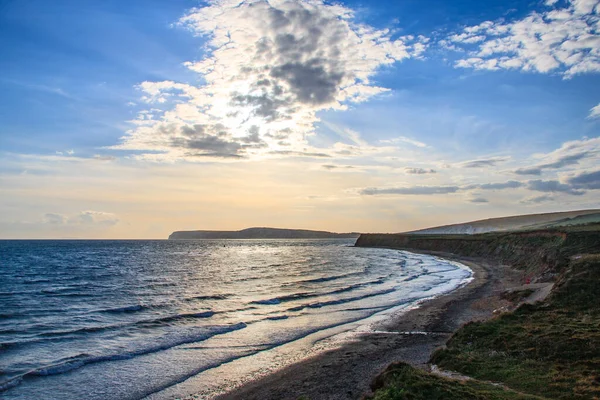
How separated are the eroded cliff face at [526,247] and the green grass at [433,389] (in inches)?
1000

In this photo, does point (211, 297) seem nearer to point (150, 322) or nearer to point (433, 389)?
point (150, 322)

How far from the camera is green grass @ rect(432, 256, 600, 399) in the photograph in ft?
36.1

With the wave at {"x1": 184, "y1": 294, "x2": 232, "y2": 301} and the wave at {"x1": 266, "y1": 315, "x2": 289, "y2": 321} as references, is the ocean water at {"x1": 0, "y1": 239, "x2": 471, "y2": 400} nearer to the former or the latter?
the wave at {"x1": 184, "y1": 294, "x2": 232, "y2": 301}

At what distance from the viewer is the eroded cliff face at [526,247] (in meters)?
39.3

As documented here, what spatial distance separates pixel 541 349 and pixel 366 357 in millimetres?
6949

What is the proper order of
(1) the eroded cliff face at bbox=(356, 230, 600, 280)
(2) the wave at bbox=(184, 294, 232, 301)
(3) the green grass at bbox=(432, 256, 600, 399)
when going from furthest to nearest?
(1) the eroded cliff face at bbox=(356, 230, 600, 280) < (2) the wave at bbox=(184, 294, 232, 301) < (3) the green grass at bbox=(432, 256, 600, 399)

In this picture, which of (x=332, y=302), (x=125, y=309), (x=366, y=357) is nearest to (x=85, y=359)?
(x=125, y=309)

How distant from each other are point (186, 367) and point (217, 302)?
1678cm

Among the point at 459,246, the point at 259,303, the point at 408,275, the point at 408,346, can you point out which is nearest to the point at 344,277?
the point at 408,275

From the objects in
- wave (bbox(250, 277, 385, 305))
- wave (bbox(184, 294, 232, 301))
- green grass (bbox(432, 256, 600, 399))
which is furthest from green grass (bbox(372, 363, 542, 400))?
wave (bbox(184, 294, 232, 301))

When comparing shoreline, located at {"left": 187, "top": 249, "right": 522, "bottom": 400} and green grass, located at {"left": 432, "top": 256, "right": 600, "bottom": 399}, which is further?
shoreline, located at {"left": 187, "top": 249, "right": 522, "bottom": 400}

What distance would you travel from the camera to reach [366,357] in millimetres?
17578

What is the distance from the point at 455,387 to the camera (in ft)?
34.0

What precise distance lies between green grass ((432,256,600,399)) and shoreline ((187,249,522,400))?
71.8 inches
